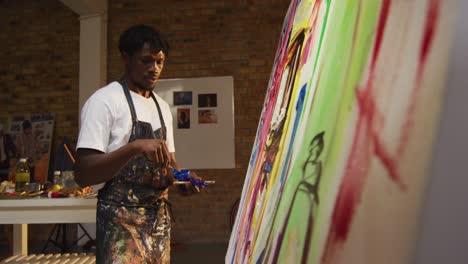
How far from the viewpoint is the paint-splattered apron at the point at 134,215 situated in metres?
1.37

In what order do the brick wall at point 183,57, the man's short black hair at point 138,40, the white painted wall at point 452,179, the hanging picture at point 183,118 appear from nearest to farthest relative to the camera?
the white painted wall at point 452,179 < the man's short black hair at point 138,40 < the brick wall at point 183,57 < the hanging picture at point 183,118

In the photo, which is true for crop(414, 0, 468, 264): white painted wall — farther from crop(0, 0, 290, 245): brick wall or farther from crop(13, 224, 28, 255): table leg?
crop(0, 0, 290, 245): brick wall

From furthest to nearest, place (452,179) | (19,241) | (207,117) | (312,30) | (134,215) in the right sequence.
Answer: (207,117), (19,241), (134,215), (312,30), (452,179)

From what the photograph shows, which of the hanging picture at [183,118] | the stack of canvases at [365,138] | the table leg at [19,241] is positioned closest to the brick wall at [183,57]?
the hanging picture at [183,118]

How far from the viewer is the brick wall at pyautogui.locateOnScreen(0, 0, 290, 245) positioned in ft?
16.2

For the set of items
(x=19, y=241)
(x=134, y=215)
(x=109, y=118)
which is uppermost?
(x=109, y=118)

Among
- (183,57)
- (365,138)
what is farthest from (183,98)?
(365,138)

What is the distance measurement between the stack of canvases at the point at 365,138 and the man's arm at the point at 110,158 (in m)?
0.77

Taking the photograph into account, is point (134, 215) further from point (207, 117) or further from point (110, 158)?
point (207, 117)

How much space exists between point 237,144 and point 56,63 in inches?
96.6

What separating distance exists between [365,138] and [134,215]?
1.12m

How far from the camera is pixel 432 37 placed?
35 cm

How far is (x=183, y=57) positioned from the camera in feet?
16.8

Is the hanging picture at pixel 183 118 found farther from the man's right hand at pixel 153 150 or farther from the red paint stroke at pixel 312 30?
the red paint stroke at pixel 312 30
